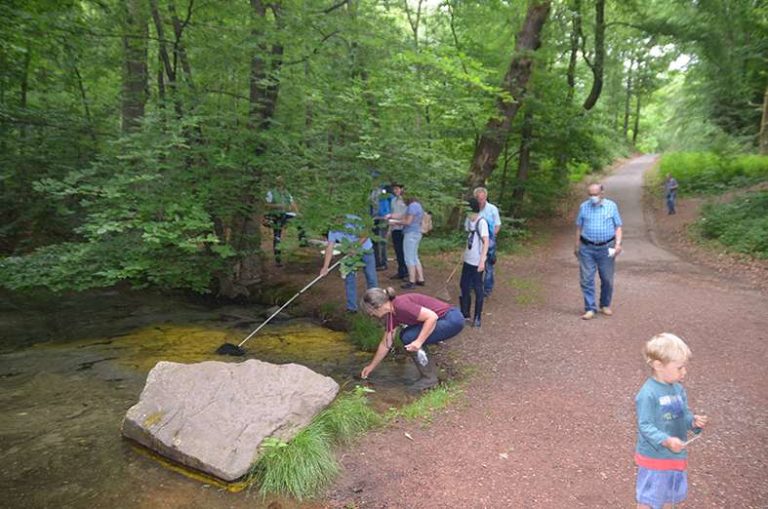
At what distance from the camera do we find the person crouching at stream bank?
503cm

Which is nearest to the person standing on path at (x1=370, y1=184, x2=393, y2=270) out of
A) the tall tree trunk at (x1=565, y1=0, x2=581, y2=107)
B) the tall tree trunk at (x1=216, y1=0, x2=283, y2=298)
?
the tall tree trunk at (x1=216, y1=0, x2=283, y2=298)

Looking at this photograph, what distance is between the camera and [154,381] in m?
4.77

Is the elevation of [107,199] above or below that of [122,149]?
below

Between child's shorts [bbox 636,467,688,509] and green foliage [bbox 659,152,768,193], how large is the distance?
19.3 m

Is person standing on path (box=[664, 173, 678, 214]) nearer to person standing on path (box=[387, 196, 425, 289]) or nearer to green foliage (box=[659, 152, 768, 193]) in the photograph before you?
green foliage (box=[659, 152, 768, 193])

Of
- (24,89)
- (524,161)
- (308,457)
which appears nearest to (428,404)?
(308,457)

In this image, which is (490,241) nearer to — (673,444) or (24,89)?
(673,444)

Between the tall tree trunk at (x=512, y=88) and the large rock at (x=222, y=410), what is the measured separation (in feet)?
28.0

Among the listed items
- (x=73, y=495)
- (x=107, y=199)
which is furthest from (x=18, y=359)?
(x=73, y=495)

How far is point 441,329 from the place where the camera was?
5488 millimetres

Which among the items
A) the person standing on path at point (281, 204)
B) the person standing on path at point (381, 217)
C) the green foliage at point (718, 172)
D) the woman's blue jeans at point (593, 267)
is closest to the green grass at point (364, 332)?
the person standing on path at point (381, 217)

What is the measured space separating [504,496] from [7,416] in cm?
481

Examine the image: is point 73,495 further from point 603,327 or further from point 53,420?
point 603,327

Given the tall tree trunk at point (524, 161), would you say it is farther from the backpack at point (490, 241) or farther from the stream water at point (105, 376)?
the stream water at point (105, 376)
